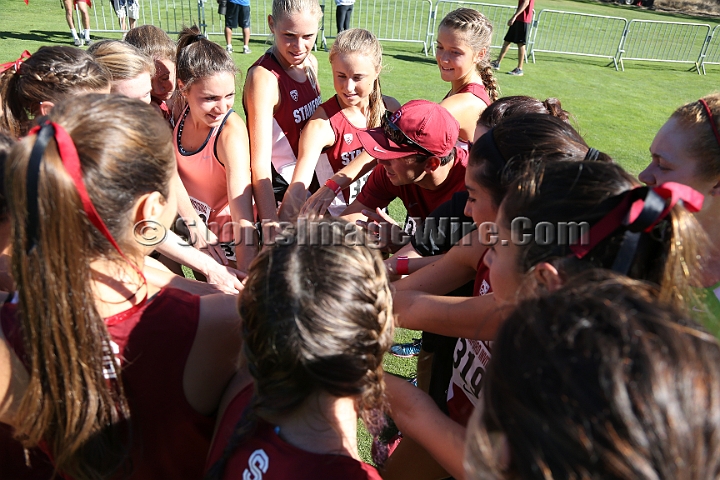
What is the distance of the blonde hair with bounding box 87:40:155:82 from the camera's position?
3.08 meters

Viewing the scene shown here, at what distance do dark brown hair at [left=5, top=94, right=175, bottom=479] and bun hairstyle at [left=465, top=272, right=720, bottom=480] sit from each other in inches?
39.4

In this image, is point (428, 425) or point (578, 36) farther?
point (578, 36)

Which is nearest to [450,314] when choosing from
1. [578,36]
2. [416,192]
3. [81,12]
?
[416,192]

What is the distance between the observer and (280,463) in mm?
1301

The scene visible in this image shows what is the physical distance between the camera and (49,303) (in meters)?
1.33

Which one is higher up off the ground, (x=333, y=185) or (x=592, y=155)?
(x=592, y=155)

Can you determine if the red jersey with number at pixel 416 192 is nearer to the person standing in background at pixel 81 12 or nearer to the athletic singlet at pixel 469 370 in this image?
the athletic singlet at pixel 469 370

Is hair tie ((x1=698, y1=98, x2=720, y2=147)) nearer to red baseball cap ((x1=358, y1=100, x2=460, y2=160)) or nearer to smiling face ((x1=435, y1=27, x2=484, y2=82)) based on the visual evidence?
red baseball cap ((x1=358, y1=100, x2=460, y2=160))

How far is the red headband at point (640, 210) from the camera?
1.33 meters

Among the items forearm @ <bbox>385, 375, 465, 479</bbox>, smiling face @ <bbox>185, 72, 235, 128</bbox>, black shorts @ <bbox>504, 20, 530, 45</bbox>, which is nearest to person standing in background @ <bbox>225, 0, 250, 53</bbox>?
black shorts @ <bbox>504, 20, 530, 45</bbox>

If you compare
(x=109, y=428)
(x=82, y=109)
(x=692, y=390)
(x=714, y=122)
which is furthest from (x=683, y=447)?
(x=714, y=122)

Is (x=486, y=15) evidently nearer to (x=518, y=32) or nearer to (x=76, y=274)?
(x=518, y=32)

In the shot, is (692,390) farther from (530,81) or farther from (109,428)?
(530,81)

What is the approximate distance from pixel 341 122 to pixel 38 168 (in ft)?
7.73
